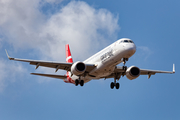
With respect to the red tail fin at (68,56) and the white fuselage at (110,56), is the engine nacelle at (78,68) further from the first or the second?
the red tail fin at (68,56)

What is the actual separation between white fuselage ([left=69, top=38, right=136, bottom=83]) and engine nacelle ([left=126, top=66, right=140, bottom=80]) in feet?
10.7

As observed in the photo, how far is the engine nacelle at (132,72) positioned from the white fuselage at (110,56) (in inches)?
129

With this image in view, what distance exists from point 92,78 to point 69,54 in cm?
1331

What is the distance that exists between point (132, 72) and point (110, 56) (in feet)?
19.7

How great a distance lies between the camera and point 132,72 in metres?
42.2

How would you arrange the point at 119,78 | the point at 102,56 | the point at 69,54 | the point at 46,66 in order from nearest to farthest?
the point at 102,56, the point at 46,66, the point at 119,78, the point at 69,54

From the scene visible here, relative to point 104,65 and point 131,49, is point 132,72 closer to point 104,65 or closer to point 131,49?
point 104,65

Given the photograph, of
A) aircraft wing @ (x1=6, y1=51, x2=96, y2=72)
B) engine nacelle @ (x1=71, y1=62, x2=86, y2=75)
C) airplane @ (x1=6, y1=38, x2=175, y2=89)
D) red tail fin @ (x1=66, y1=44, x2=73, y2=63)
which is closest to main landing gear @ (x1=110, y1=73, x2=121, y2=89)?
airplane @ (x1=6, y1=38, x2=175, y2=89)

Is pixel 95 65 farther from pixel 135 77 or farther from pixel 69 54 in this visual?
pixel 69 54

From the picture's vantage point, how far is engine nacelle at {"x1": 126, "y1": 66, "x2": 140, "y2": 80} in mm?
42000

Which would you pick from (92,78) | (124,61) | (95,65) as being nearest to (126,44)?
(124,61)

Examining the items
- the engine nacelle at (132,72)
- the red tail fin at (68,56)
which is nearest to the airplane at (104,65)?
the engine nacelle at (132,72)

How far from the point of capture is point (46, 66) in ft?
137

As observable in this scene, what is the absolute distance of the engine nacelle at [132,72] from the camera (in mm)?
42000
